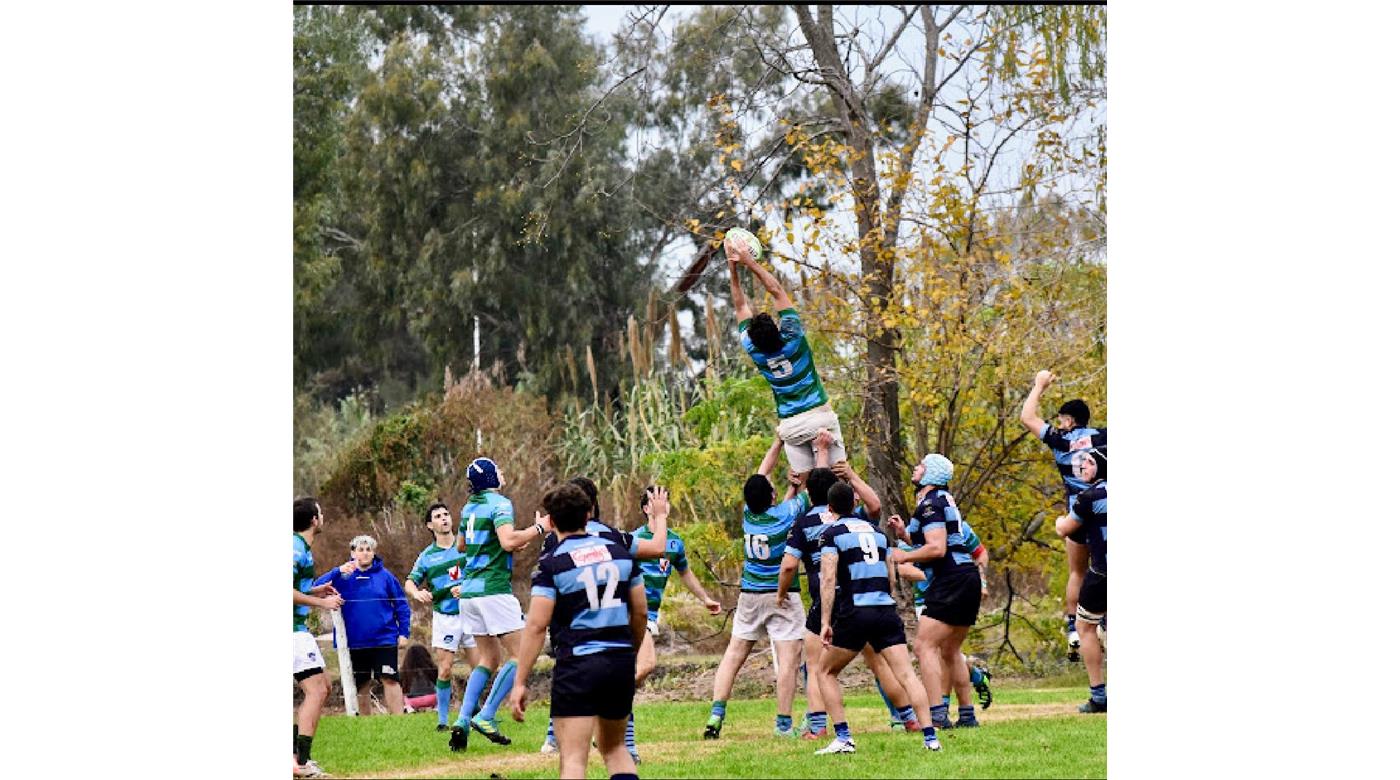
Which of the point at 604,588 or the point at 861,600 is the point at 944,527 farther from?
the point at 604,588

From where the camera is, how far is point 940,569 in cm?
984

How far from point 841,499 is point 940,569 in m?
1.27

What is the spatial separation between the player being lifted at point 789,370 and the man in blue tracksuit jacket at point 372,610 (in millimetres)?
3096

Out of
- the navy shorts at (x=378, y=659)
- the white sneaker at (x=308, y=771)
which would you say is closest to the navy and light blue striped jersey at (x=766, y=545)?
the white sneaker at (x=308, y=771)

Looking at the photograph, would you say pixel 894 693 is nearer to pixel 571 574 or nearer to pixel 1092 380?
pixel 571 574

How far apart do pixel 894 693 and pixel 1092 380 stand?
546cm

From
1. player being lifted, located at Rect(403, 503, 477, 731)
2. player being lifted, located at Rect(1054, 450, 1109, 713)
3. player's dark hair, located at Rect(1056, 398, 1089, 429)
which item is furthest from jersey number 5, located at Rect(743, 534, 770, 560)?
player's dark hair, located at Rect(1056, 398, 1089, 429)

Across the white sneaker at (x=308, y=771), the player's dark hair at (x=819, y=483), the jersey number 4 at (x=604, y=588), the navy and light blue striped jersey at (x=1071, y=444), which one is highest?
the navy and light blue striped jersey at (x=1071, y=444)

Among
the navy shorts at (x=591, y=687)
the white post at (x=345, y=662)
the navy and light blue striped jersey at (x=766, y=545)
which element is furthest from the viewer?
the white post at (x=345, y=662)

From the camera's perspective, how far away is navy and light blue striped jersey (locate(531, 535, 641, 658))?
270 inches

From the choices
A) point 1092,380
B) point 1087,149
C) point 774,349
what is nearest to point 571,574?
point 774,349

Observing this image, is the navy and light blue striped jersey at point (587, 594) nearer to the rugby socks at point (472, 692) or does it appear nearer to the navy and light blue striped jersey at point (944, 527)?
the rugby socks at point (472, 692)

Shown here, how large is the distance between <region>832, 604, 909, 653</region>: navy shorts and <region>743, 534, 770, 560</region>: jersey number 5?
1189 millimetres

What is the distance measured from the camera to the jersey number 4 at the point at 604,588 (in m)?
6.85
